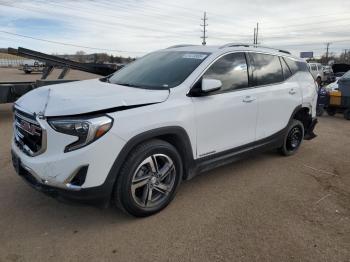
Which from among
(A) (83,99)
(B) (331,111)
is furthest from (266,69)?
(B) (331,111)

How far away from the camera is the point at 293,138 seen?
19.3 ft

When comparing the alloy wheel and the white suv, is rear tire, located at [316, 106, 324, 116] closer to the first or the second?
the white suv

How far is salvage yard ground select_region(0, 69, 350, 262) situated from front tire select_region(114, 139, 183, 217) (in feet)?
0.55

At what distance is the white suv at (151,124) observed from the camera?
10.2 ft

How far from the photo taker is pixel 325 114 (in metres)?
11.5

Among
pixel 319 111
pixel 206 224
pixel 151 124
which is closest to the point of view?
pixel 151 124

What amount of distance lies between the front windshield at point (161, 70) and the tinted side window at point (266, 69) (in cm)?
92

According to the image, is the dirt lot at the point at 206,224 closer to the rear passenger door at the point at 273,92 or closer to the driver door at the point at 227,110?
the driver door at the point at 227,110

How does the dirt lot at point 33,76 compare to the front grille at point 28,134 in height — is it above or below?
below

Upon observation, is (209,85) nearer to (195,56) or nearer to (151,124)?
(195,56)

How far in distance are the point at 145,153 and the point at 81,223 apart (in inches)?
39.1

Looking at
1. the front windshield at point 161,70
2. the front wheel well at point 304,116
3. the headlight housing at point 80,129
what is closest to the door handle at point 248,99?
the front windshield at point 161,70

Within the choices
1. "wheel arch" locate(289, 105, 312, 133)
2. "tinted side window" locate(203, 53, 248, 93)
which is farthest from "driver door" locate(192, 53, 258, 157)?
"wheel arch" locate(289, 105, 312, 133)

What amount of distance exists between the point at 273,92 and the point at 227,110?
44.4 inches
